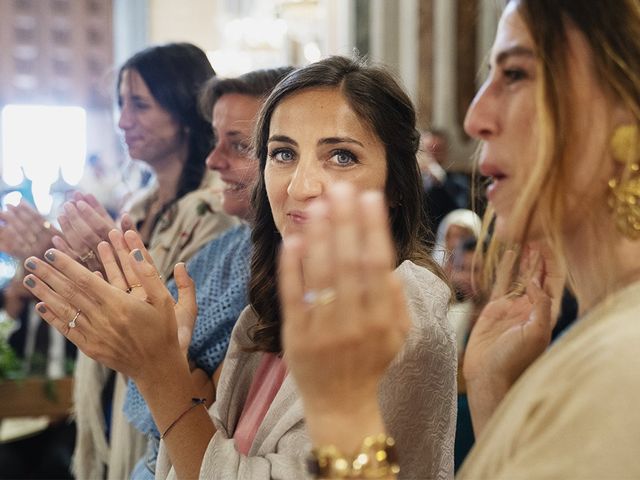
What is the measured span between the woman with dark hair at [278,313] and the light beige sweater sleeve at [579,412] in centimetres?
40

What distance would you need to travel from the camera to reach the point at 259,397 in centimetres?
160

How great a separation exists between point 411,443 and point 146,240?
1.52 m

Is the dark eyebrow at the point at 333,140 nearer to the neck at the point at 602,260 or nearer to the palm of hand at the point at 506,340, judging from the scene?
the palm of hand at the point at 506,340

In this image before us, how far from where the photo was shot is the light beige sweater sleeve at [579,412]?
0.83m

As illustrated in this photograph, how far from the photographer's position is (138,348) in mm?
1427

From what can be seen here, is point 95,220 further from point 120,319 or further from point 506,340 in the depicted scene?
point 506,340

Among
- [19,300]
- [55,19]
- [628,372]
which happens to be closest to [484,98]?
[628,372]

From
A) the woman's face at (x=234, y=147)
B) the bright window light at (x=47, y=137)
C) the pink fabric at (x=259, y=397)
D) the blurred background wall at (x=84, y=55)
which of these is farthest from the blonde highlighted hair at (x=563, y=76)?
the bright window light at (x=47, y=137)

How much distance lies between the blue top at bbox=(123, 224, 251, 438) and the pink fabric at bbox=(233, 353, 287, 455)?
0.91 ft

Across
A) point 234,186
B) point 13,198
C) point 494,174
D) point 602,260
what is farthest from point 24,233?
point 602,260

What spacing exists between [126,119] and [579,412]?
201 centimetres

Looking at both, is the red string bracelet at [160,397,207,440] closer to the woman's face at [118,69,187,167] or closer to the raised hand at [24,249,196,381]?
the raised hand at [24,249,196,381]

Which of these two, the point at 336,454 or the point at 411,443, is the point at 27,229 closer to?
the point at 411,443

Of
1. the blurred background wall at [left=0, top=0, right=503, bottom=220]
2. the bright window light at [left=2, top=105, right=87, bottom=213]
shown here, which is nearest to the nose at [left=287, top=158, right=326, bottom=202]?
the blurred background wall at [left=0, top=0, right=503, bottom=220]
